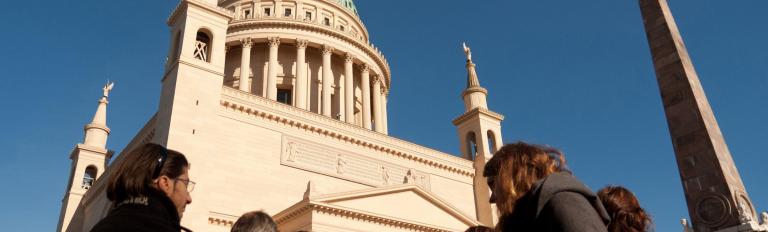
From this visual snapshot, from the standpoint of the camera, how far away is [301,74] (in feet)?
132

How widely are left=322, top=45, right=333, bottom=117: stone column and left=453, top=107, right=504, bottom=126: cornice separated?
8759mm

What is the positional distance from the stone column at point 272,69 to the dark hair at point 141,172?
3477 centimetres

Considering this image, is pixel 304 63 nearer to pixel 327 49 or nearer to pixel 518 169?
pixel 327 49

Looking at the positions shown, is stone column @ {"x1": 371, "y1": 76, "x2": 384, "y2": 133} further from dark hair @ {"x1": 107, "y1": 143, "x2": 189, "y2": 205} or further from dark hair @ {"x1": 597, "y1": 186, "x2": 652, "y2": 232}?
dark hair @ {"x1": 107, "y1": 143, "x2": 189, "y2": 205}

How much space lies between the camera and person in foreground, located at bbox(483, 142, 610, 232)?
2484mm

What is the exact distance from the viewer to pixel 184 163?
3.31 m

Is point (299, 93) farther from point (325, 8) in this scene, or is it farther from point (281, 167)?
point (281, 167)

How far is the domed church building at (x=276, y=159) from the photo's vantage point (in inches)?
858

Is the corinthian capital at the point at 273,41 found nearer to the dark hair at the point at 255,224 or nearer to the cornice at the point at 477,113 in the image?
the cornice at the point at 477,113

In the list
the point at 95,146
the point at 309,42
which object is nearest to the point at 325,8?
the point at 309,42

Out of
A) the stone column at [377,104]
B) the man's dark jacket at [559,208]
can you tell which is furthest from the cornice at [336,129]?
the man's dark jacket at [559,208]

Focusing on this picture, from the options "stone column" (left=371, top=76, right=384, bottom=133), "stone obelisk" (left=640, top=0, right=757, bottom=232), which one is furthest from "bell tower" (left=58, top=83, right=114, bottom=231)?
"stone obelisk" (left=640, top=0, right=757, bottom=232)

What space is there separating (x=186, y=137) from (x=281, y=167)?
176 inches

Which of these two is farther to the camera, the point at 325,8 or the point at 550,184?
the point at 325,8
